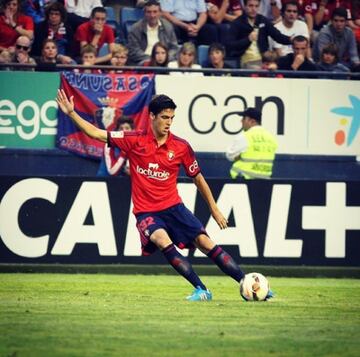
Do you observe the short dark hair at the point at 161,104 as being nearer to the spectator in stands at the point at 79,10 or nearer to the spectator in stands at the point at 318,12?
the spectator in stands at the point at 79,10

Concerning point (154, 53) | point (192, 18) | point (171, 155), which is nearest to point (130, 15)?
point (192, 18)

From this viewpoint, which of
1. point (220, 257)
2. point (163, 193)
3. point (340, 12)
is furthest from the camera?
point (340, 12)

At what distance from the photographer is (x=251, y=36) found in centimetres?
1953

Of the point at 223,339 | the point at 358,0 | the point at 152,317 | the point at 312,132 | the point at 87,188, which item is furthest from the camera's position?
the point at 358,0

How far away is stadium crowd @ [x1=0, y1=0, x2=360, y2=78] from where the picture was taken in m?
18.6

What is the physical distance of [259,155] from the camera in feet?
56.9

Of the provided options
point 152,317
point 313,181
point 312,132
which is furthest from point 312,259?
point 152,317

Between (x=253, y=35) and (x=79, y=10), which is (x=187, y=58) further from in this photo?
(x=79, y=10)

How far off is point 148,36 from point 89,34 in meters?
0.96

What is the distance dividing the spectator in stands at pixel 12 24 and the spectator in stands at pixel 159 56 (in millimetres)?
2019

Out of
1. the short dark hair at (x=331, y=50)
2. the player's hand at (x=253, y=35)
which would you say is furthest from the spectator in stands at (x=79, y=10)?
the short dark hair at (x=331, y=50)

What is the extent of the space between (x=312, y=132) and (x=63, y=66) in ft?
13.8

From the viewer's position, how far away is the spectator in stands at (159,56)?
60.0ft

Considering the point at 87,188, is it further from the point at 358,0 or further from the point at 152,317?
the point at 358,0
